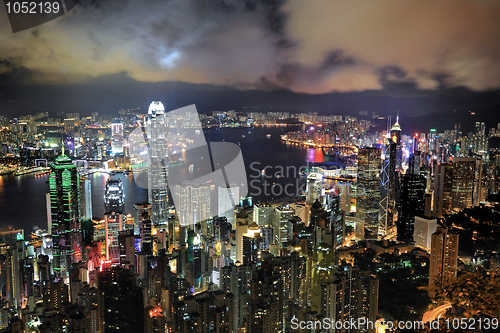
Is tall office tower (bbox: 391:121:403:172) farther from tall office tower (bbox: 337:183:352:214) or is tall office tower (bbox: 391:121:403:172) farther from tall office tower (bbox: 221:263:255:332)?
tall office tower (bbox: 221:263:255:332)

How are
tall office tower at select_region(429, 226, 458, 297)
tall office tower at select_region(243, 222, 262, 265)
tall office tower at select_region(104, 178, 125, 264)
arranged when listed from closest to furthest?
1. tall office tower at select_region(429, 226, 458, 297)
2. tall office tower at select_region(243, 222, 262, 265)
3. tall office tower at select_region(104, 178, 125, 264)

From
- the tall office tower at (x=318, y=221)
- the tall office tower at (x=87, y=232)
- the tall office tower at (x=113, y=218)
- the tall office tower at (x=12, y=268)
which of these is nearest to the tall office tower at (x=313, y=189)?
the tall office tower at (x=318, y=221)

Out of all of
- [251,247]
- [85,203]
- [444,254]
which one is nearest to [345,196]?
[444,254]

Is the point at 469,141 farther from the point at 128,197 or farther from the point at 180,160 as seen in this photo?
the point at 128,197

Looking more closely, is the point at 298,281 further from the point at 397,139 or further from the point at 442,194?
the point at 397,139

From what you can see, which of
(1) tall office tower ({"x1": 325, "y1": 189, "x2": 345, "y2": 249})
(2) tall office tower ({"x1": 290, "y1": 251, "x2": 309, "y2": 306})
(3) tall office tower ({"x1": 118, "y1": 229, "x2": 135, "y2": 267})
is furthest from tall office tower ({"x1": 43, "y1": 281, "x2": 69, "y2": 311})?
(1) tall office tower ({"x1": 325, "y1": 189, "x2": 345, "y2": 249})

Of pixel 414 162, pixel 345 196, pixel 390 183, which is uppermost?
pixel 414 162
